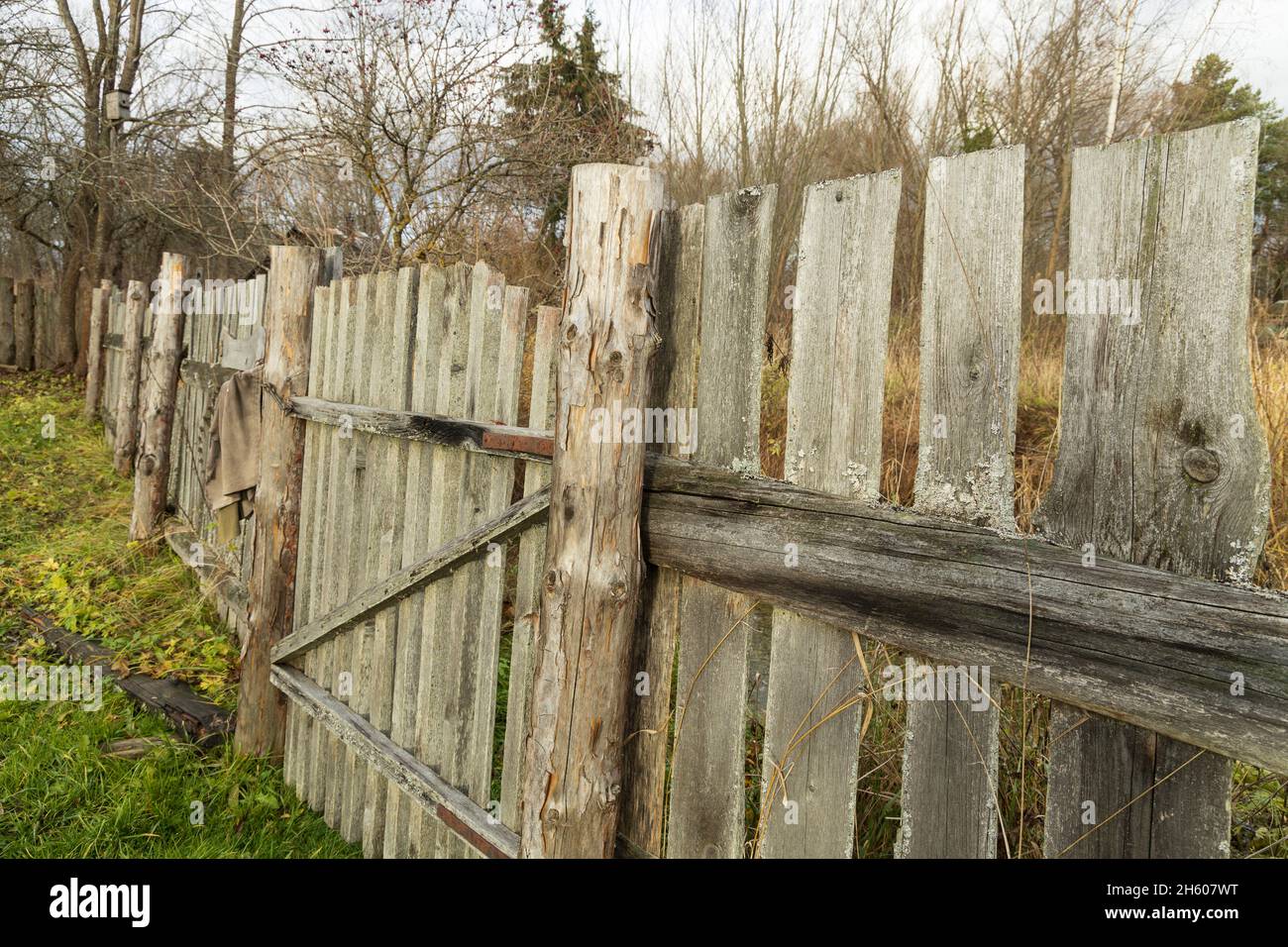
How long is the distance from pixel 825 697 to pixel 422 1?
715 cm

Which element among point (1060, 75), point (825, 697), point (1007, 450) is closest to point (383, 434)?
point (825, 697)

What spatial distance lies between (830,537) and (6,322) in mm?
14753

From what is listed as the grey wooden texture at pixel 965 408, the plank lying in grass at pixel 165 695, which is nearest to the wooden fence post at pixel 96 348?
the plank lying in grass at pixel 165 695

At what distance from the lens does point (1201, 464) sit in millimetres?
1217

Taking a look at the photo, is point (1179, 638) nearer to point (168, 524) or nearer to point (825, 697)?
point (825, 697)

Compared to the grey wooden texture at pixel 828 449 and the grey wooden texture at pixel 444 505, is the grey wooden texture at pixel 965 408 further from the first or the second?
the grey wooden texture at pixel 444 505

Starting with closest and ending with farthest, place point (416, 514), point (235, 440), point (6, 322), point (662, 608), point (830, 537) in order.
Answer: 1. point (830, 537)
2. point (662, 608)
3. point (416, 514)
4. point (235, 440)
5. point (6, 322)

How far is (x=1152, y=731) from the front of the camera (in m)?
1.27

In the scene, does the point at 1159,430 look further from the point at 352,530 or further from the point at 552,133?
the point at 552,133

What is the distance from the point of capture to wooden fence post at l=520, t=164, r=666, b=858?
199cm

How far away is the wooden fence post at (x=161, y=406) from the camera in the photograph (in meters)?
6.23

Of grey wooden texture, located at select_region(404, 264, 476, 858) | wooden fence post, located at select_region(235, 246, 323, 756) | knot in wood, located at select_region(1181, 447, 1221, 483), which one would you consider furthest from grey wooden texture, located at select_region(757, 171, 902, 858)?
wooden fence post, located at select_region(235, 246, 323, 756)

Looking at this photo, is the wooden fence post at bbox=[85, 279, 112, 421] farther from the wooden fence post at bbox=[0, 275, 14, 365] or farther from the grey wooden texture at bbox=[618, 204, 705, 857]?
the grey wooden texture at bbox=[618, 204, 705, 857]

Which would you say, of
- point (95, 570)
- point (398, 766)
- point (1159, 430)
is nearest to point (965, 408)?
point (1159, 430)
